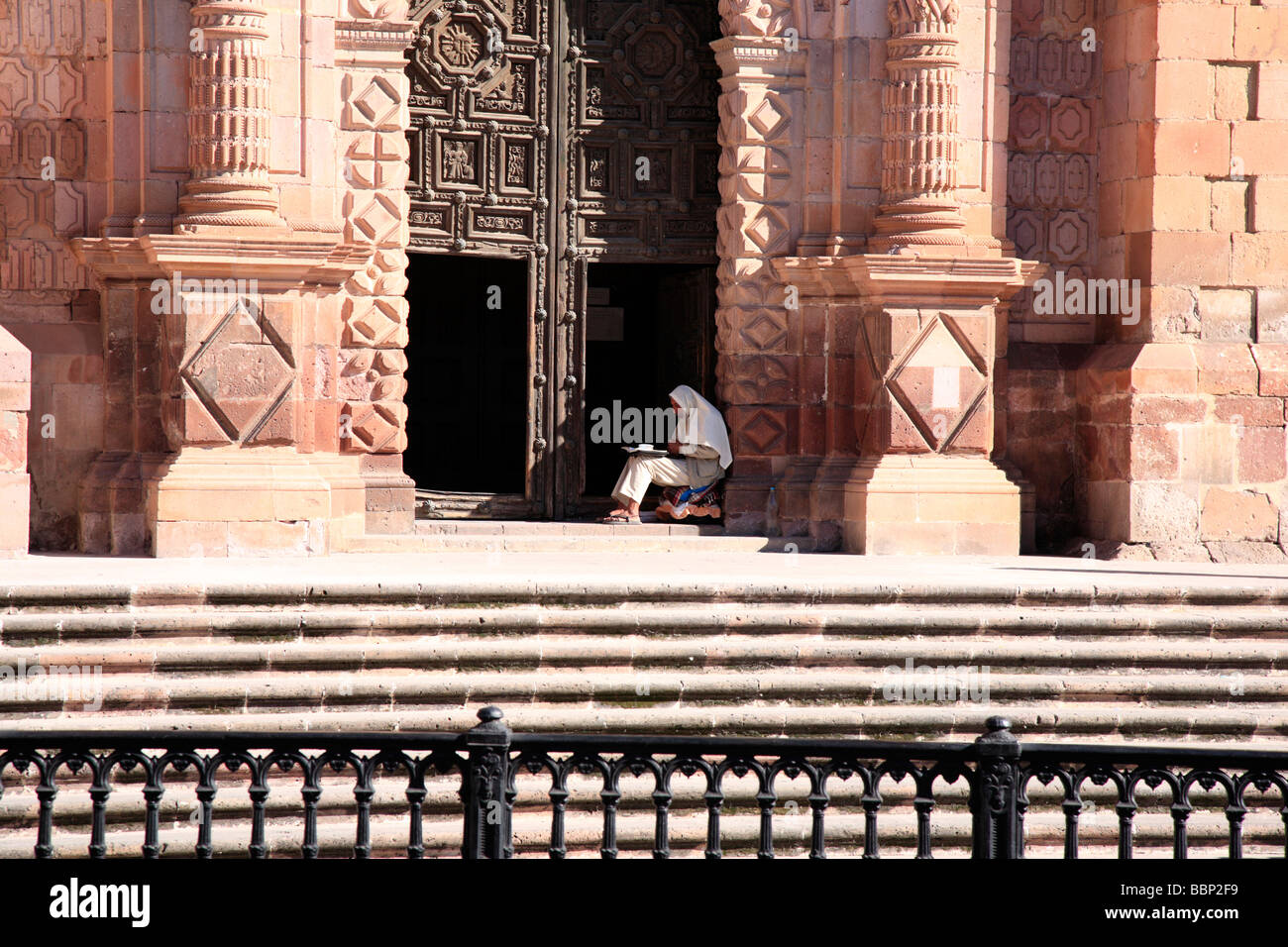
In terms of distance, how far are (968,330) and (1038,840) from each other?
15.7 ft

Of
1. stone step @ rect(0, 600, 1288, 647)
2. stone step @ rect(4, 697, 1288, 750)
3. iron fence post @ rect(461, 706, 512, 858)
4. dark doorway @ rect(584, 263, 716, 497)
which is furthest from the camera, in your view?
dark doorway @ rect(584, 263, 716, 497)

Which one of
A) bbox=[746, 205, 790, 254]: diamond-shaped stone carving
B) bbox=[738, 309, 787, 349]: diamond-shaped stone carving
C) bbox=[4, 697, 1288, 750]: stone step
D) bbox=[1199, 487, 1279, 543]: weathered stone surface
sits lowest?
bbox=[4, 697, 1288, 750]: stone step

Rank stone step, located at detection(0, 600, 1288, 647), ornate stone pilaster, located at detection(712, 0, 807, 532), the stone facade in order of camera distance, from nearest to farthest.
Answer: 1. stone step, located at detection(0, 600, 1288, 647)
2. the stone facade
3. ornate stone pilaster, located at detection(712, 0, 807, 532)

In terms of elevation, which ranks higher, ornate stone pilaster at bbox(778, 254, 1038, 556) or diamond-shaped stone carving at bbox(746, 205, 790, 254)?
diamond-shaped stone carving at bbox(746, 205, 790, 254)

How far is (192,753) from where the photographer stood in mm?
4285

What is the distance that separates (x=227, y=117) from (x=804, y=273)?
3970mm

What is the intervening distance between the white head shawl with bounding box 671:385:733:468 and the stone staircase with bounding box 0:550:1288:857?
2.74m

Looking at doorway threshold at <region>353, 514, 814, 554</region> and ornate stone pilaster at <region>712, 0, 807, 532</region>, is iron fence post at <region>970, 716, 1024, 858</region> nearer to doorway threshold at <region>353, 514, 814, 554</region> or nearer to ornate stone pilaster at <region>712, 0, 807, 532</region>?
doorway threshold at <region>353, 514, 814, 554</region>

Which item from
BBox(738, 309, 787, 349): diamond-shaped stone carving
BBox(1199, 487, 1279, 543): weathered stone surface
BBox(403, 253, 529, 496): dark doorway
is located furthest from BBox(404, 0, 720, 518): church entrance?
BBox(1199, 487, 1279, 543): weathered stone surface

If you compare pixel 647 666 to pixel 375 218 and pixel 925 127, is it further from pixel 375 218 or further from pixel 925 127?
pixel 925 127

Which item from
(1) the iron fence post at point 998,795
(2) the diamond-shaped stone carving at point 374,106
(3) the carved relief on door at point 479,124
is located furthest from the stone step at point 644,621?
(3) the carved relief on door at point 479,124

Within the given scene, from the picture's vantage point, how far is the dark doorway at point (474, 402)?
39.1 feet

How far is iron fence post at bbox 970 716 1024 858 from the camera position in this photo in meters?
4.28
